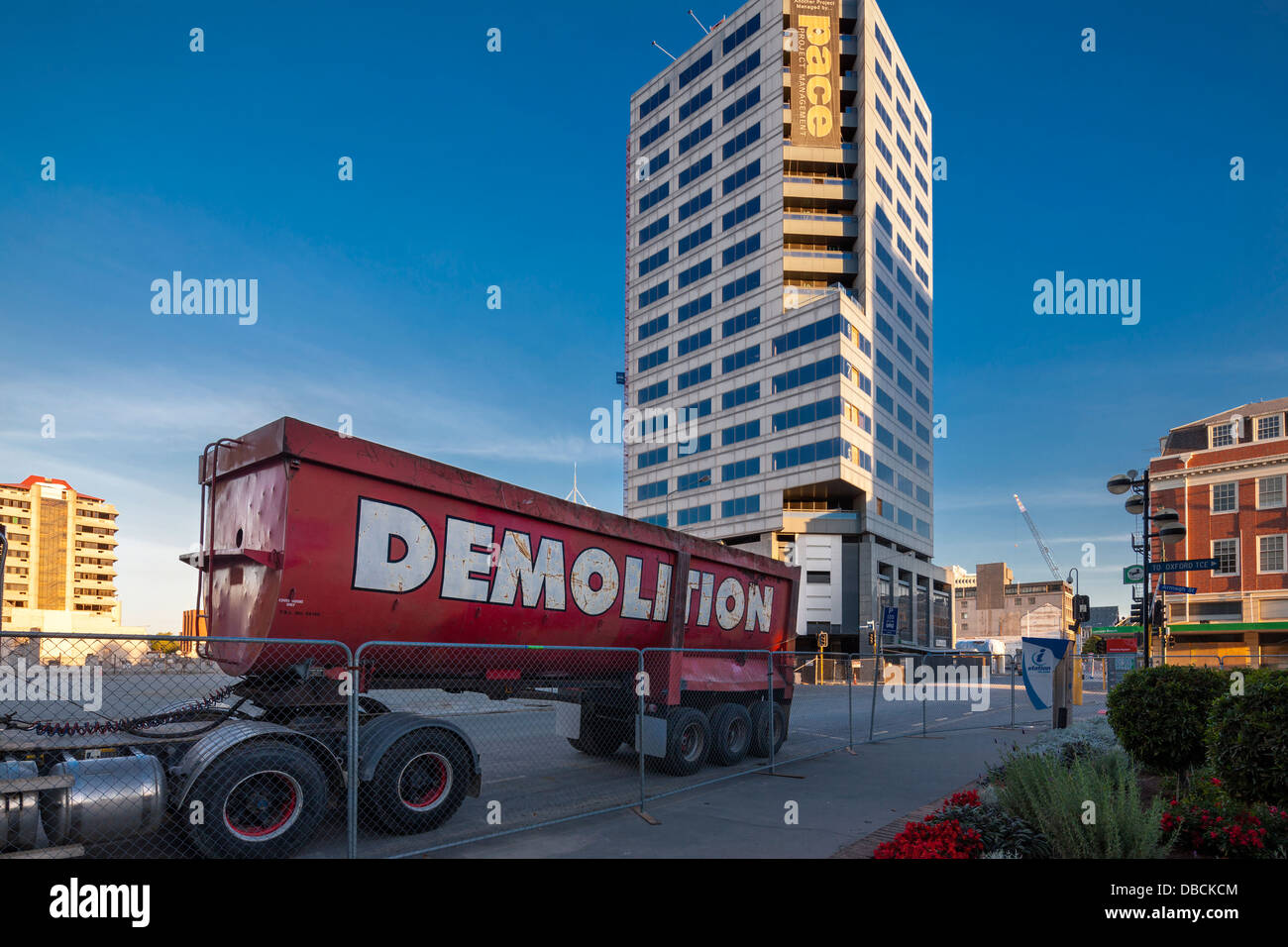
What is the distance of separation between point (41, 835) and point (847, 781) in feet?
29.3

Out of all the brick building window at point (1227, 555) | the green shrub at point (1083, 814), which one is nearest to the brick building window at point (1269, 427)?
the brick building window at point (1227, 555)

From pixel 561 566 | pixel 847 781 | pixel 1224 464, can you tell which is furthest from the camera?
pixel 1224 464

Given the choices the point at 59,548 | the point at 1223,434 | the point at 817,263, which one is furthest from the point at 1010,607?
the point at 59,548

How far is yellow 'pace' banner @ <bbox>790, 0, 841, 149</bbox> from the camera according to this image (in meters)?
60.7

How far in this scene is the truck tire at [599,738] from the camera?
12387mm

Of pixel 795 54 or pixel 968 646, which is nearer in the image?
pixel 795 54

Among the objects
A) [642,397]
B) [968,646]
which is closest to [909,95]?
[642,397]

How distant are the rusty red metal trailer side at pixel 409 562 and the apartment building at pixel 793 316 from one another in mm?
45570

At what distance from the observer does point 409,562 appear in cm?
838

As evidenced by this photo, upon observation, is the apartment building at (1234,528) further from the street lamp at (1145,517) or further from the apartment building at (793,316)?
the street lamp at (1145,517)

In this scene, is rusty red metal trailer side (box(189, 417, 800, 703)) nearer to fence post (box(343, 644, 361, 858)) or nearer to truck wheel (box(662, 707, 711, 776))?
truck wheel (box(662, 707, 711, 776))

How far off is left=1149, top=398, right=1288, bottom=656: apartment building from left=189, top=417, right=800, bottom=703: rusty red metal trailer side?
4955 centimetres
